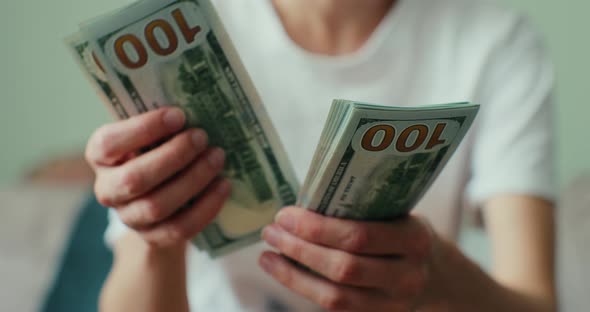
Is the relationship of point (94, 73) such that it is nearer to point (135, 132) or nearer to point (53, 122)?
point (135, 132)

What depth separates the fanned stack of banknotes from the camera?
0.45m

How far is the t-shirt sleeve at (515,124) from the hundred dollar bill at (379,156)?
24 cm

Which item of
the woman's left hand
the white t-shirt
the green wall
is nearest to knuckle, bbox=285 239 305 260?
the woman's left hand

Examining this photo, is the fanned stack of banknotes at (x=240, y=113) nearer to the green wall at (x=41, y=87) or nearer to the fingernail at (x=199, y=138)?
the fingernail at (x=199, y=138)

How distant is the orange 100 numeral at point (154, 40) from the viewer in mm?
474

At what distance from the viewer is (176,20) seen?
18.8 inches

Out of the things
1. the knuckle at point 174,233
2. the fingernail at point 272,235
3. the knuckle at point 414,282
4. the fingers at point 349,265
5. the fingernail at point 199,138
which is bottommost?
the knuckle at point 414,282

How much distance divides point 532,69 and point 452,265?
308 mm

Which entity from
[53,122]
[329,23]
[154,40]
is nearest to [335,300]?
[154,40]

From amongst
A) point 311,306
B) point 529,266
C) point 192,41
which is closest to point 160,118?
point 192,41

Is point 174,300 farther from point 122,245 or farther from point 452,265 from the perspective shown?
point 452,265

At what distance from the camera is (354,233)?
19.6 inches

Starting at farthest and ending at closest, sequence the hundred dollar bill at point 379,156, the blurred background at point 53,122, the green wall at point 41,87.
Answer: the green wall at point 41,87 → the blurred background at point 53,122 → the hundred dollar bill at point 379,156

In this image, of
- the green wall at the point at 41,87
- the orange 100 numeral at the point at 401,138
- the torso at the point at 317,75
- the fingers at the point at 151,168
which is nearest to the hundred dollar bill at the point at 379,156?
the orange 100 numeral at the point at 401,138
